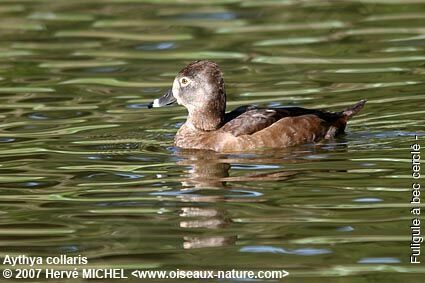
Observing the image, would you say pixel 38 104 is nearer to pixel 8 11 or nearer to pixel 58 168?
pixel 58 168

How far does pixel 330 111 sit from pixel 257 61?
261 centimetres

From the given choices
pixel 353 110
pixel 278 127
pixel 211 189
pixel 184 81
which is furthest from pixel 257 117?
pixel 211 189

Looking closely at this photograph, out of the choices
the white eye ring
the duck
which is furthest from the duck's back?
the white eye ring

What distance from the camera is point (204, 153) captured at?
1177cm

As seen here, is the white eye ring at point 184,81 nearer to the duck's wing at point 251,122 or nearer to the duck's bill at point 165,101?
the duck's bill at point 165,101

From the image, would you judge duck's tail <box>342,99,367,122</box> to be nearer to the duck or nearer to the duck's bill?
the duck

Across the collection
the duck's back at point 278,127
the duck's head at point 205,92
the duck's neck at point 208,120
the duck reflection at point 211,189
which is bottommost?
the duck reflection at point 211,189

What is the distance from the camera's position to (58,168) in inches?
439

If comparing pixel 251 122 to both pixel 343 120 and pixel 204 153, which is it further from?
pixel 343 120

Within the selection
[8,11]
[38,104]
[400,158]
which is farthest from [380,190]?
[8,11]

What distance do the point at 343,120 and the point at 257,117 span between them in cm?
92

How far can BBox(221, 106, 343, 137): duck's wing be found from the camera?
38.6ft

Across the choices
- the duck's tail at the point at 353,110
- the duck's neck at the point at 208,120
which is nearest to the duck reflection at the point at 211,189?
the duck's neck at the point at 208,120

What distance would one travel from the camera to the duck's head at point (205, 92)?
12.2 metres
